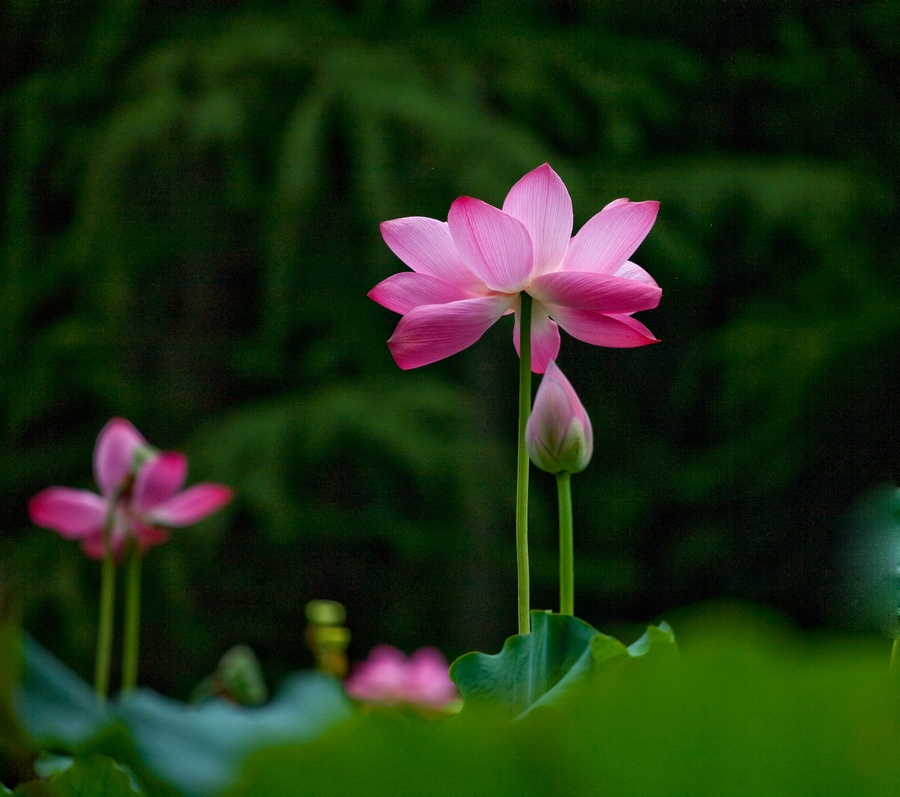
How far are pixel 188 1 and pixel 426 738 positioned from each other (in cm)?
264

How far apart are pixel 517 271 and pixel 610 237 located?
3 cm

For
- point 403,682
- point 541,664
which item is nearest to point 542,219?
point 541,664

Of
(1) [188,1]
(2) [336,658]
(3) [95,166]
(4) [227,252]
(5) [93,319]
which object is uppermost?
(1) [188,1]

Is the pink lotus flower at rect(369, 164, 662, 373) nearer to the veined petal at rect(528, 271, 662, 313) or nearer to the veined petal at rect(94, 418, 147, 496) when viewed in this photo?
the veined petal at rect(528, 271, 662, 313)

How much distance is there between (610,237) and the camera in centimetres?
28

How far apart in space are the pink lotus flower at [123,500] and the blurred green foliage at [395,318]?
152 centimetres

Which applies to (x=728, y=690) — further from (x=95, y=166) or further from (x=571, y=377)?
(x=571, y=377)

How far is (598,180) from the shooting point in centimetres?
220

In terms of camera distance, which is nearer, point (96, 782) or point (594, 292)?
point (96, 782)

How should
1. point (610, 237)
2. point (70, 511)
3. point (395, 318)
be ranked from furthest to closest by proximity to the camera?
point (395, 318) → point (70, 511) → point (610, 237)

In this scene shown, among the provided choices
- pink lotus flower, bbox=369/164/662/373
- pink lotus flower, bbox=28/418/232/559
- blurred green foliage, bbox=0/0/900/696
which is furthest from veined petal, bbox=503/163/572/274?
blurred green foliage, bbox=0/0/900/696

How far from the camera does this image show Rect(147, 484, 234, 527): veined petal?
0.52m

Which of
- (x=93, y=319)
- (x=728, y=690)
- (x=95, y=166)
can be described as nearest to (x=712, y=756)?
(x=728, y=690)

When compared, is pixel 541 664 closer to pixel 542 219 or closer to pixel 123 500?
pixel 542 219
